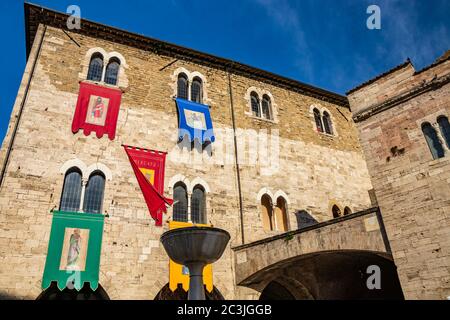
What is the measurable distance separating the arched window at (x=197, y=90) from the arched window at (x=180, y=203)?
420 cm

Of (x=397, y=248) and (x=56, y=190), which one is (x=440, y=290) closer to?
(x=397, y=248)

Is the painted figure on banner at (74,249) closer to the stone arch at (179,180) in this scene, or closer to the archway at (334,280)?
the stone arch at (179,180)

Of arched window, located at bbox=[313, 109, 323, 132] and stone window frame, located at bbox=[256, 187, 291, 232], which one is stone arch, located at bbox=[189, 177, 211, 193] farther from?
arched window, located at bbox=[313, 109, 323, 132]

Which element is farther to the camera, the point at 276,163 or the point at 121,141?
the point at 276,163

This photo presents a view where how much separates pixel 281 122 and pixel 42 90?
988 cm

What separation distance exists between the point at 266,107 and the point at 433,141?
8649 mm

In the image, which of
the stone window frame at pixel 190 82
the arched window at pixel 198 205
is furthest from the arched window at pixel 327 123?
the arched window at pixel 198 205

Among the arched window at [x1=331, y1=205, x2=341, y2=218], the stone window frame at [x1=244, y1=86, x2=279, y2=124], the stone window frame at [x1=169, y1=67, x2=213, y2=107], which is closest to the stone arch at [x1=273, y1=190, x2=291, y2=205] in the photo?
the arched window at [x1=331, y1=205, x2=341, y2=218]

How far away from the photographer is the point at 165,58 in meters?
14.9

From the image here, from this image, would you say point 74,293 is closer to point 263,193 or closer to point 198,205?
point 198,205

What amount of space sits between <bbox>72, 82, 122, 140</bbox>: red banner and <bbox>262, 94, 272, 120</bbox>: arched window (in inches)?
267

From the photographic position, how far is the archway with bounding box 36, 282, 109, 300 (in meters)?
9.91

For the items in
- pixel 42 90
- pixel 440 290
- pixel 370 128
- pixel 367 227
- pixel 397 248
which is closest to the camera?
pixel 440 290
